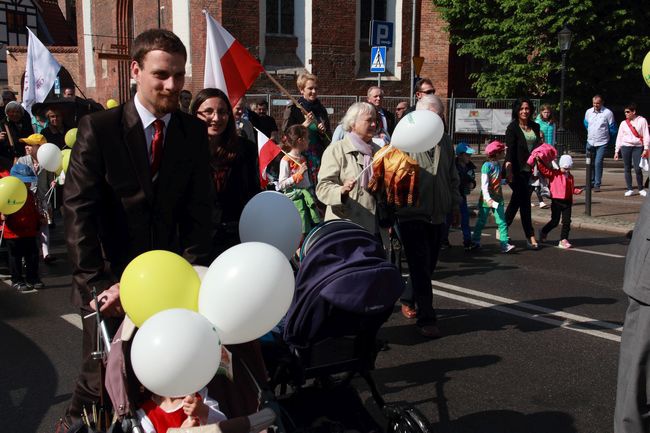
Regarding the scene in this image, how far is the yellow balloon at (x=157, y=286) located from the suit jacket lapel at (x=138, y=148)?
0.49 metres

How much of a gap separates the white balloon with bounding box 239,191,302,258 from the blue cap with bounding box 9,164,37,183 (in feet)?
18.3

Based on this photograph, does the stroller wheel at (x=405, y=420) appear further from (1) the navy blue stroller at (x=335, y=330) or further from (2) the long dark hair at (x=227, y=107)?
(2) the long dark hair at (x=227, y=107)

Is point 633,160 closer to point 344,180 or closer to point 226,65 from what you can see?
point 226,65

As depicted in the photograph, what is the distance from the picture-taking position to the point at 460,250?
10203 mm

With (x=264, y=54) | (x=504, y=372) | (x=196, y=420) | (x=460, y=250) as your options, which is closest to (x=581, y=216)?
(x=460, y=250)

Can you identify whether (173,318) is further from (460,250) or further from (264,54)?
(264,54)

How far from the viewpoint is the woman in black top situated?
32.3 ft

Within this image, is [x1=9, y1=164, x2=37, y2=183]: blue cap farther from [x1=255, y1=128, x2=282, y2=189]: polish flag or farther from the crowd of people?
[x1=255, y1=128, x2=282, y2=189]: polish flag

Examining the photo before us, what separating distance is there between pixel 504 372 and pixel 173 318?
3.45m

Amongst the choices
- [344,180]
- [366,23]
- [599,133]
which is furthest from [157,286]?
[366,23]

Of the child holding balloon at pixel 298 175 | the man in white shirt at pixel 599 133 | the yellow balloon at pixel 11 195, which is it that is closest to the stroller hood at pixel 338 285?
the child holding balloon at pixel 298 175

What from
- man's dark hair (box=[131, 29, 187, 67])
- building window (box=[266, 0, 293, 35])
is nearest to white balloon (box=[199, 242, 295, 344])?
man's dark hair (box=[131, 29, 187, 67])

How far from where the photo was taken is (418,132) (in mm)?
4918

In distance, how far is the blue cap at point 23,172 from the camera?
8.79m
